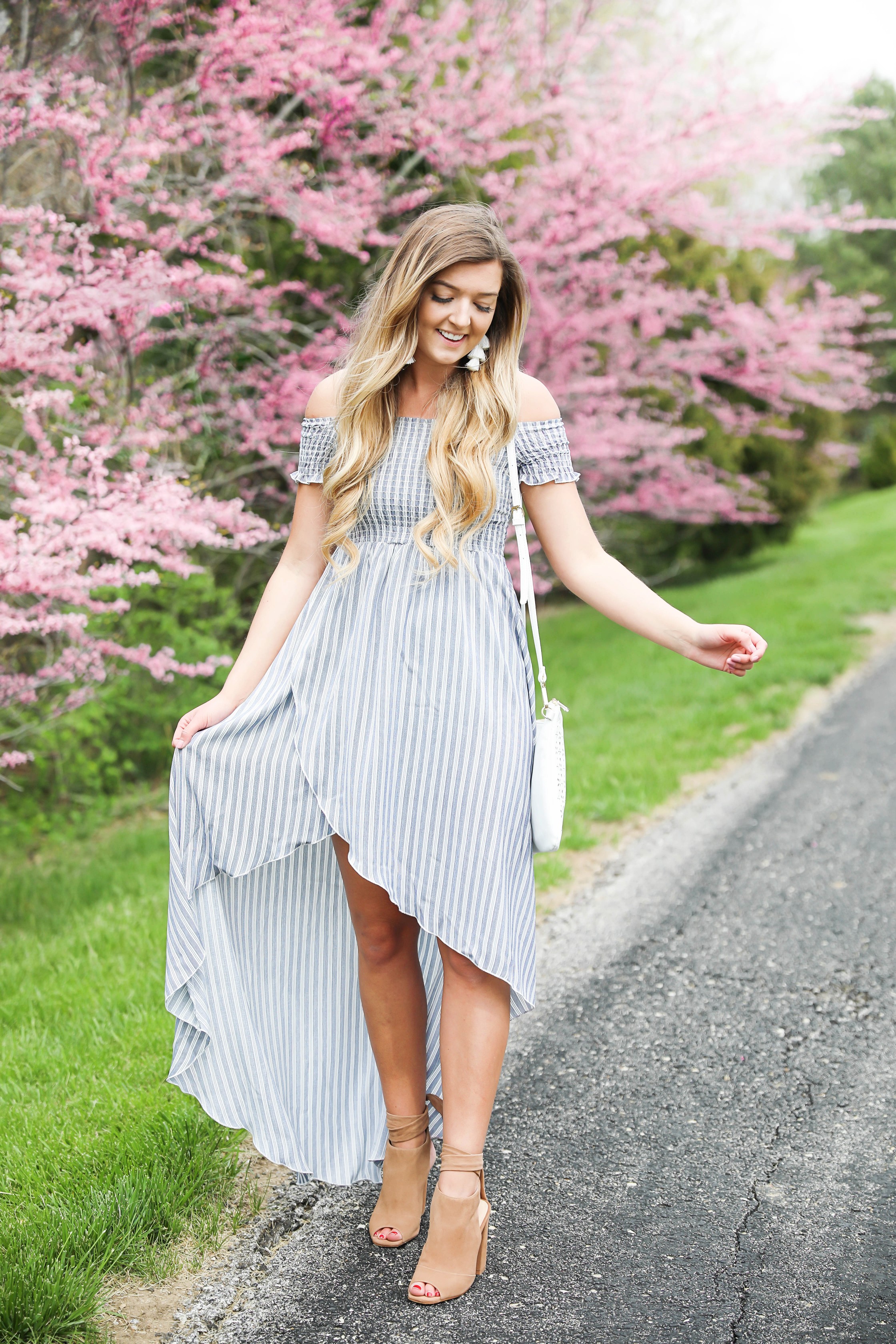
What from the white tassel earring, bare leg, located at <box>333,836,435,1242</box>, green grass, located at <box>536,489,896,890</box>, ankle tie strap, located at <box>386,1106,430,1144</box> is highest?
the white tassel earring

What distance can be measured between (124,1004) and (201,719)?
1.43 metres

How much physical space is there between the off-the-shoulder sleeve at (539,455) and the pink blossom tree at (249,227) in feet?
A: 4.94

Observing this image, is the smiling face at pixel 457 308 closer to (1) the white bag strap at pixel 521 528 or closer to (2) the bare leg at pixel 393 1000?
(1) the white bag strap at pixel 521 528

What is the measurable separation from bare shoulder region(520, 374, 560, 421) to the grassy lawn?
1712 mm

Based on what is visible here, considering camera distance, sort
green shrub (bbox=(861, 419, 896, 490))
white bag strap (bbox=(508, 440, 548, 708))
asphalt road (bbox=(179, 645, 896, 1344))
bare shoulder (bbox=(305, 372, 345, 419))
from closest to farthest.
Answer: asphalt road (bbox=(179, 645, 896, 1344))
white bag strap (bbox=(508, 440, 548, 708))
bare shoulder (bbox=(305, 372, 345, 419))
green shrub (bbox=(861, 419, 896, 490))

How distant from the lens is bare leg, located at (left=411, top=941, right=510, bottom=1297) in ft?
6.42

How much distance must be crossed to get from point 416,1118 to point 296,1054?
1.02ft

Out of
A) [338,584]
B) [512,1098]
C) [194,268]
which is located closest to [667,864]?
[512,1098]

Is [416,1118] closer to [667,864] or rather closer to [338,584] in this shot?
[338,584]

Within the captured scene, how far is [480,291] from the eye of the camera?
193 centimetres

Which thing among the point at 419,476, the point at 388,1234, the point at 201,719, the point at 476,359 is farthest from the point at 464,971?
the point at 476,359

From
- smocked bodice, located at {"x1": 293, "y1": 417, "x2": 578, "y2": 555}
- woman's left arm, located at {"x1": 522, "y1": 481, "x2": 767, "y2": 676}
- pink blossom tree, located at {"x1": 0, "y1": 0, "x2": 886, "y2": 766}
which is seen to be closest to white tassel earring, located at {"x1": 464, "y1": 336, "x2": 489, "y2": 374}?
smocked bodice, located at {"x1": 293, "y1": 417, "x2": 578, "y2": 555}

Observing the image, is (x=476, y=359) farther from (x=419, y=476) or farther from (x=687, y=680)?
(x=687, y=680)

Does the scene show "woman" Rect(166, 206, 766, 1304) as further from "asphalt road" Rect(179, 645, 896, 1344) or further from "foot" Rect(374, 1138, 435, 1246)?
"asphalt road" Rect(179, 645, 896, 1344)
